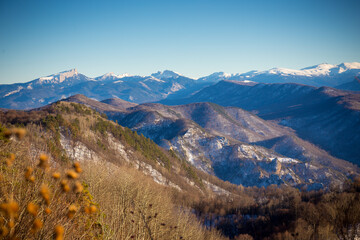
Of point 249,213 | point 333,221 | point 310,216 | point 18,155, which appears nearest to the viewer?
point 18,155

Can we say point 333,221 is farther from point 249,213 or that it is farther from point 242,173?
point 242,173

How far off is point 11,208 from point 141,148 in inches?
4376

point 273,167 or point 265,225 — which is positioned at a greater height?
point 265,225

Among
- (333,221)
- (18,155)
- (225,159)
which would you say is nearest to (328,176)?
(225,159)

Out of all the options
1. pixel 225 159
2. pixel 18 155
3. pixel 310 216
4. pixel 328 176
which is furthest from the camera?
pixel 225 159

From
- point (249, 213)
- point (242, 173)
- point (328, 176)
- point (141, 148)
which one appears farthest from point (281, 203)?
point (328, 176)

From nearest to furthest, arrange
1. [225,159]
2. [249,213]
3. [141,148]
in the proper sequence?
[249,213] → [141,148] → [225,159]

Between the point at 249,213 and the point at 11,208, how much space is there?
87151 mm

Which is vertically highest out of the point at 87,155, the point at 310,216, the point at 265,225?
the point at 87,155

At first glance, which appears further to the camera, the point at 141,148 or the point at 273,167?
the point at 273,167

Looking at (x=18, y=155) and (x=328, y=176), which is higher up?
(x=18, y=155)

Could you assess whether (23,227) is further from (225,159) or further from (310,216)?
(225,159)

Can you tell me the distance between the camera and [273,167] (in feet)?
571

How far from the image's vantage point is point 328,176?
566 feet
